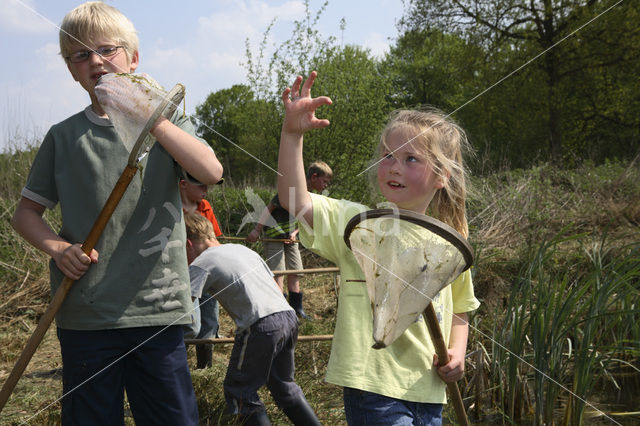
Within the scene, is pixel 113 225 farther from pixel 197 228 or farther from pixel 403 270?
pixel 197 228

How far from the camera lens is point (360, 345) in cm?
171

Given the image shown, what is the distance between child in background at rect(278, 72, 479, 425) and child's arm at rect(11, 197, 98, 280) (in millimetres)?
596

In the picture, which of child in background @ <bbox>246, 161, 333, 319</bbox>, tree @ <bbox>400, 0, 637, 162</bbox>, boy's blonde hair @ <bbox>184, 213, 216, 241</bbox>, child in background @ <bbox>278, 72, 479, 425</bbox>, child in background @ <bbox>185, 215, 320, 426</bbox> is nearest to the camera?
child in background @ <bbox>278, 72, 479, 425</bbox>

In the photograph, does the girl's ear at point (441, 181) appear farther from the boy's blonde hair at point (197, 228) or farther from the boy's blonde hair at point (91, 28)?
the boy's blonde hair at point (197, 228)

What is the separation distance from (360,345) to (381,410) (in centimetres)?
18

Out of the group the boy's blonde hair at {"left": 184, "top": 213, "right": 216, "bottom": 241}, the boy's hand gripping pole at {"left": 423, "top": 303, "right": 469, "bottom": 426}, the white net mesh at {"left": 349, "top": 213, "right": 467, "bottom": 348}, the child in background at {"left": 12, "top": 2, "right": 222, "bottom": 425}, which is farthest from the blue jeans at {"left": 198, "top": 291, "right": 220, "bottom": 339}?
the white net mesh at {"left": 349, "top": 213, "right": 467, "bottom": 348}

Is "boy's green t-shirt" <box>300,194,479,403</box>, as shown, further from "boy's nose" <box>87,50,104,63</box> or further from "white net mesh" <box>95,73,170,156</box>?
"boy's nose" <box>87,50,104,63</box>

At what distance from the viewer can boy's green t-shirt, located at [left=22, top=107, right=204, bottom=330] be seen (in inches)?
69.6

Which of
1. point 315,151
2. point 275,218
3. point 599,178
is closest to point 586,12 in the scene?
point 599,178

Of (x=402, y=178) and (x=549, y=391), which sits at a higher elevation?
(x=402, y=178)

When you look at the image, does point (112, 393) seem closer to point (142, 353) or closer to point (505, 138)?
A: point (142, 353)

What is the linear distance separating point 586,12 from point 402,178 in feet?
49.9

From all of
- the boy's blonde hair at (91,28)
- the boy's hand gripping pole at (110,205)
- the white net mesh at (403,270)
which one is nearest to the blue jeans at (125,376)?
the boy's hand gripping pole at (110,205)

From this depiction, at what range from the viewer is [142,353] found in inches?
70.9
